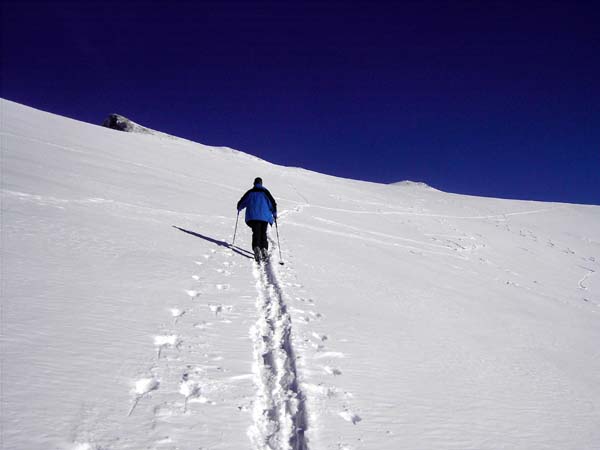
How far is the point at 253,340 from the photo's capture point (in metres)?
4.11

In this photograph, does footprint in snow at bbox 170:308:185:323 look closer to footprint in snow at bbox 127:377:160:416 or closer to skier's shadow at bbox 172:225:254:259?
footprint in snow at bbox 127:377:160:416

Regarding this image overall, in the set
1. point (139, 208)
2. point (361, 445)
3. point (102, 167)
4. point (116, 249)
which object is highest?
point (102, 167)

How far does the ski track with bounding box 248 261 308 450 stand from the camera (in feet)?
8.77

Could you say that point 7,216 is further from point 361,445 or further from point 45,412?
point 361,445

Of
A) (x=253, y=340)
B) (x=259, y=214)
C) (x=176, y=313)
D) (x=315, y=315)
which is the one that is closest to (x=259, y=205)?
(x=259, y=214)

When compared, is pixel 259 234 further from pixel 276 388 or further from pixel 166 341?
pixel 276 388

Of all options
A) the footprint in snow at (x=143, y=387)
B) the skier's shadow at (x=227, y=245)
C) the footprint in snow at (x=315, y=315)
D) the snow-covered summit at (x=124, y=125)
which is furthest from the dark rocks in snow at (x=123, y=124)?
the footprint in snow at (x=143, y=387)

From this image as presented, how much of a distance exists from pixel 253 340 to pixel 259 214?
4672 millimetres

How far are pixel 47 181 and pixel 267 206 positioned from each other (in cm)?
584

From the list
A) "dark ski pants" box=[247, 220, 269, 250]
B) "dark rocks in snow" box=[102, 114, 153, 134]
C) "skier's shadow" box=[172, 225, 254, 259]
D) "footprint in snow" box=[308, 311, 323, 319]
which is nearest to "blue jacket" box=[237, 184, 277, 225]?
"dark ski pants" box=[247, 220, 269, 250]

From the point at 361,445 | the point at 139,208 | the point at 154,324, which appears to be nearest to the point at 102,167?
the point at 139,208

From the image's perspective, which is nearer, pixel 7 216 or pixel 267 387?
pixel 267 387

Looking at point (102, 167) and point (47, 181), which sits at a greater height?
point (102, 167)

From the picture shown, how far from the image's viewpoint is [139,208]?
9680 millimetres
